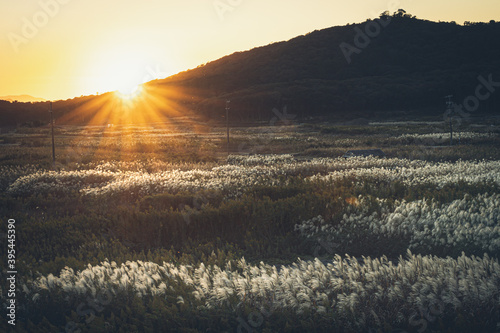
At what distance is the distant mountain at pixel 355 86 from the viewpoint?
133 metres

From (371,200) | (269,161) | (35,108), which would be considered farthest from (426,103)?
(35,108)

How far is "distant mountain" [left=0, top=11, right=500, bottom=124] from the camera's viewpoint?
437 feet

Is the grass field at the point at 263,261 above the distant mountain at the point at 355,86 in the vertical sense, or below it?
below

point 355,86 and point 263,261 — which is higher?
point 355,86

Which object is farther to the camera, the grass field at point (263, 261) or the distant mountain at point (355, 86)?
the distant mountain at point (355, 86)

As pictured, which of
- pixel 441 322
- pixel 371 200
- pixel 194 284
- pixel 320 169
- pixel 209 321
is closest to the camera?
pixel 441 322

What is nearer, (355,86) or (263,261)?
(263,261)

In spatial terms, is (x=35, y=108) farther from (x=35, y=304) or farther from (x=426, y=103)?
(x=35, y=304)

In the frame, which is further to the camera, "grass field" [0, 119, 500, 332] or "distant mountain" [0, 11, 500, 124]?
"distant mountain" [0, 11, 500, 124]

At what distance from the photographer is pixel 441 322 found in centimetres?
406

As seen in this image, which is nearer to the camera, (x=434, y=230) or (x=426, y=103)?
(x=434, y=230)

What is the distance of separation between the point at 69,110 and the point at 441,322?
612 ft

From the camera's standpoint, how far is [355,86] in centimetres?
A: 14800

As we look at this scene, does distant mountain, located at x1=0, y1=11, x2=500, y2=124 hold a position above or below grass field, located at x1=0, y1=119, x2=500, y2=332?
above
